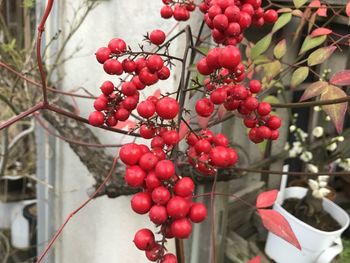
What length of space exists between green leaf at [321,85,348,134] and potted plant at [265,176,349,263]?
54 cm

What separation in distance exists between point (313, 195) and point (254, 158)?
0.73 feet

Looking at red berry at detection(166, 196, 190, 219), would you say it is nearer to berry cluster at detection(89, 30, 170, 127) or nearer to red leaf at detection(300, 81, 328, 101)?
berry cluster at detection(89, 30, 170, 127)

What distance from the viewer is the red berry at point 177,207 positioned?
1.24 ft

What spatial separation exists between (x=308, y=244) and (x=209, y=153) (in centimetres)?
69

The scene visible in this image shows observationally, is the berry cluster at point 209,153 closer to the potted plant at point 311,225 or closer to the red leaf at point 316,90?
the red leaf at point 316,90

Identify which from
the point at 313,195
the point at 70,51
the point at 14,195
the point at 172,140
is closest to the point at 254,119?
the point at 172,140

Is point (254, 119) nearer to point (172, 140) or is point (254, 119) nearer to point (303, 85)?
point (172, 140)

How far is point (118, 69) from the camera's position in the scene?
0.50m

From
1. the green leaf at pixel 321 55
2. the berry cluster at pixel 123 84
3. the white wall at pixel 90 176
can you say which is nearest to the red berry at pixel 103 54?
the berry cluster at pixel 123 84

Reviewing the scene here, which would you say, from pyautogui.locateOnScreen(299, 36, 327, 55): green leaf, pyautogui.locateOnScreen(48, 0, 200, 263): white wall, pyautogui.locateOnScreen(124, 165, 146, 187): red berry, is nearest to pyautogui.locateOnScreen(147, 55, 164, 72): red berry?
pyautogui.locateOnScreen(124, 165, 146, 187): red berry

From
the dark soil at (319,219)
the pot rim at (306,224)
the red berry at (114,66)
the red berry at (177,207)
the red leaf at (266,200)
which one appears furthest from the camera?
the dark soil at (319,219)

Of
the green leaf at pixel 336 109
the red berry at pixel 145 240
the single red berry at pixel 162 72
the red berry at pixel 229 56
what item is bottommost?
the red berry at pixel 145 240

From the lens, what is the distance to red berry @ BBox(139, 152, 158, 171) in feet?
1.30

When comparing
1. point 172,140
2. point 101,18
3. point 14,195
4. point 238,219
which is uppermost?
point 101,18
